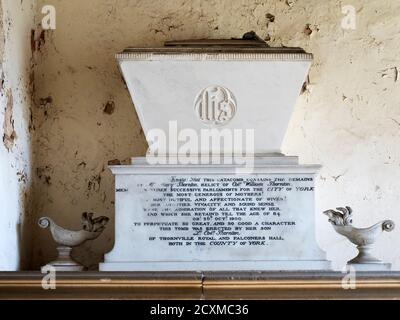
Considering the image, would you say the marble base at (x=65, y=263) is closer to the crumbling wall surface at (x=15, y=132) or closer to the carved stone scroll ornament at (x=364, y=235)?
the crumbling wall surface at (x=15, y=132)

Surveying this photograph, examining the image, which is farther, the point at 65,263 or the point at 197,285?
the point at 65,263

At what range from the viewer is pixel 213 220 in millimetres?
3381

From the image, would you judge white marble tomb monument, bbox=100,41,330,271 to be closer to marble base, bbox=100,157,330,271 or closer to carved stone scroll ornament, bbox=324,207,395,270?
marble base, bbox=100,157,330,271

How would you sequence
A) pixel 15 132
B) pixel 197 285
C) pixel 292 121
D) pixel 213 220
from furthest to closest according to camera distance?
pixel 292 121 < pixel 15 132 < pixel 213 220 < pixel 197 285

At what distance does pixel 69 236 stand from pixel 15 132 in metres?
0.56

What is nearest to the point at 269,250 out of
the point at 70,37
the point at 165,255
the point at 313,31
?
the point at 165,255

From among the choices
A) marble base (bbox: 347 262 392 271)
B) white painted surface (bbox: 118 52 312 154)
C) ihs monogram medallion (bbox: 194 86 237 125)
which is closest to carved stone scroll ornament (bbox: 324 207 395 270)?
marble base (bbox: 347 262 392 271)

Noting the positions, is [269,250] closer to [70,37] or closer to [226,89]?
[226,89]

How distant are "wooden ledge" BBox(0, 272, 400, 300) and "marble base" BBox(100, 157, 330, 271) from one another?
9cm

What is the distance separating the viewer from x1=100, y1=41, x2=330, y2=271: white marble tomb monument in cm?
337

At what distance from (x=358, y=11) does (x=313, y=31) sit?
Result: 0.25m

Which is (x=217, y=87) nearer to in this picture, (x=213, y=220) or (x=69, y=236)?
(x=213, y=220)

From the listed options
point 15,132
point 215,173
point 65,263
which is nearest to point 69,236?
point 65,263

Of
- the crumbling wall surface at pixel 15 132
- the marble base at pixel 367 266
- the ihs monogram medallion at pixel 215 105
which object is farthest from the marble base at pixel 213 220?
the crumbling wall surface at pixel 15 132
